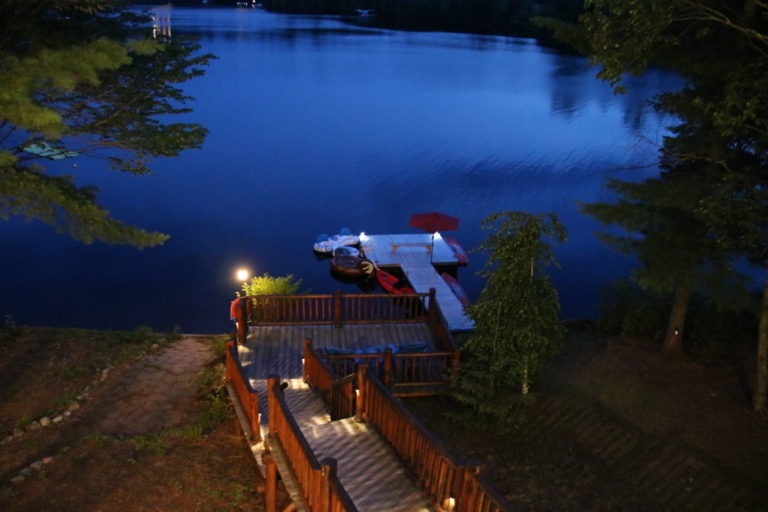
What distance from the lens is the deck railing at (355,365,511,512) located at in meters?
5.95

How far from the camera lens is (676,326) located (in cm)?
1318

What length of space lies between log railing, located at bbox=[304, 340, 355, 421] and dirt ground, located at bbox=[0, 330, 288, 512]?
145cm

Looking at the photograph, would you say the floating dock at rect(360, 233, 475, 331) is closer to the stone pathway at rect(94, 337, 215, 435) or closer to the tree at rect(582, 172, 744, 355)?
the tree at rect(582, 172, 744, 355)

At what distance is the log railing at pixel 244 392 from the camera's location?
8.49 m

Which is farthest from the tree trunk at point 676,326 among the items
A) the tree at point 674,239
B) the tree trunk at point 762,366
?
the tree trunk at point 762,366

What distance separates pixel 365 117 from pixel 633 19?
148 ft

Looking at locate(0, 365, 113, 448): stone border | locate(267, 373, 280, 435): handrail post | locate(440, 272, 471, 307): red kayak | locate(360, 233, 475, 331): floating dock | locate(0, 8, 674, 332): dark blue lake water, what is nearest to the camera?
locate(267, 373, 280, 435): handrail post

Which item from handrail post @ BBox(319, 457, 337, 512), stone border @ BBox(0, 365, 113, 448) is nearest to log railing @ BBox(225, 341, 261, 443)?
handrail post @ BBox(319, 457, 337, 512)

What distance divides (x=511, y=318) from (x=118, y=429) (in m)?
7.13

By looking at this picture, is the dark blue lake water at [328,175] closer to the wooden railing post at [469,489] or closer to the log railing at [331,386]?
the log railing at [331,386]

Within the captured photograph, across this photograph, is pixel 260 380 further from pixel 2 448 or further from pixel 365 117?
pixel 365 117

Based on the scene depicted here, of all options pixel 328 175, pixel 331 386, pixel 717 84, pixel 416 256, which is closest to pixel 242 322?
pixel 331 386

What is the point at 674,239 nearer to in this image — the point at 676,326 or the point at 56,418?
the point at 676,326

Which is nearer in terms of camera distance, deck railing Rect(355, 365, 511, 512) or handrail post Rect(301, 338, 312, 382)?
deck railing Rect(355, 365, 511, 512)
